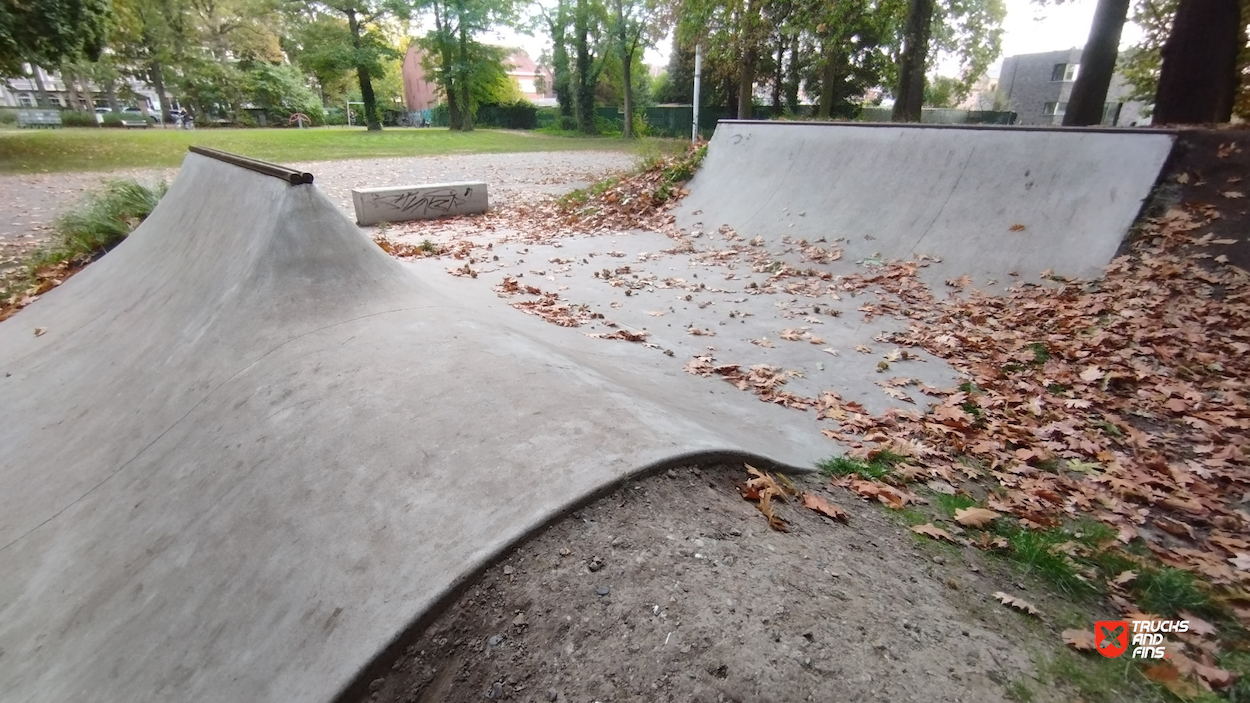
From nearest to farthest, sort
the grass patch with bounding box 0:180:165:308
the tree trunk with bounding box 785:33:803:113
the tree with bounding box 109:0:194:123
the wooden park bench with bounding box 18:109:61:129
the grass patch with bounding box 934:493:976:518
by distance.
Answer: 1. the grass patch with bounding box 934:493:976:518
2. the grass patch with bounding box 0:180:165:308
3. the tree trunk with bounding box 785:33:803:113
4. the tree with bounding box 109:0:194:123
5. the wooden park bench with bounding box 18:109:61:129

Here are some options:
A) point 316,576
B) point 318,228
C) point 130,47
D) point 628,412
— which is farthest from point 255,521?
point 130,47

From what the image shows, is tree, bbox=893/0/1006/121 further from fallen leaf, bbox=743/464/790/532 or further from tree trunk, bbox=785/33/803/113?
fallen leaf, bbox=743/464/790/532

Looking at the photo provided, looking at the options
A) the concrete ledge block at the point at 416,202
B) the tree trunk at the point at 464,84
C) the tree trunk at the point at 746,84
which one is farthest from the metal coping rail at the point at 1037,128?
the tree trunk at the point at 464,84

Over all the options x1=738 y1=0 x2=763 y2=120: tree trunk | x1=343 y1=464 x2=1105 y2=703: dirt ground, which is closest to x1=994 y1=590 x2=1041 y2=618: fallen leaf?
x1=343 y1=464 x2=1105 y2=703: dirt ground

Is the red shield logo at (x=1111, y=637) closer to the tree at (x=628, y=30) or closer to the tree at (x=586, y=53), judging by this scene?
the tree at (x=628, y=30)

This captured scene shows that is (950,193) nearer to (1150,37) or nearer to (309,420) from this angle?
(309,420)

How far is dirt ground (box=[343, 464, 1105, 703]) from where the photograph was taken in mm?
2029

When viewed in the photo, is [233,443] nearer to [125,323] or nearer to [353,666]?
[353,666]

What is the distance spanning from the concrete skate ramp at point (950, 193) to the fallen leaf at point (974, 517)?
16.7 feet

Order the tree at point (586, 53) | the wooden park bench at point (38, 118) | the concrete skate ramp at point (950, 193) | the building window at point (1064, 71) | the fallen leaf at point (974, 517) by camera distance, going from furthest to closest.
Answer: the building window at point (1064, 71) → the wooden park bench at point (38, 118) → the tree at point (586, 53) → the concrete skate ramp at point (950, 193) → the fallen leaf at point (974, 517)

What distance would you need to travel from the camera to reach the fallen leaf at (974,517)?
3.37 m

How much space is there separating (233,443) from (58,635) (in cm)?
113

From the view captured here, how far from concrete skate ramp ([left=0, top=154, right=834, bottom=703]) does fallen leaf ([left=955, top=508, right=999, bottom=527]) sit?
87cm

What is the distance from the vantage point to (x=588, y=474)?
2738 millimetres
